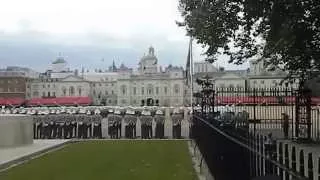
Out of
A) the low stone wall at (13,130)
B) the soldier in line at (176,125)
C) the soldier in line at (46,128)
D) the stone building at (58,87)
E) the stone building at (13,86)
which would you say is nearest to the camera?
the low stone wall at (13,130)

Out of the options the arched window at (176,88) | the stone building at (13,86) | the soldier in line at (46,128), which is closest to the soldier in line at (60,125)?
the soldier in line at (46,128)

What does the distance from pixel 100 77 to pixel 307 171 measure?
139709 mm

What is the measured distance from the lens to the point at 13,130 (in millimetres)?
22875

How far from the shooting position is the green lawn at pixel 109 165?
14188 mm

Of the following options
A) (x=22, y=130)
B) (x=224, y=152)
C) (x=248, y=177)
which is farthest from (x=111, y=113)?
(x=248, y=177)

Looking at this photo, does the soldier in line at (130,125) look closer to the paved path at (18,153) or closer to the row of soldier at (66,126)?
the row of soldier at (66,126)

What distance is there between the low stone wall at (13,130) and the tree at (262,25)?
6.91 meters

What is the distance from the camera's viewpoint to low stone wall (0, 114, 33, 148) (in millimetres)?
22469

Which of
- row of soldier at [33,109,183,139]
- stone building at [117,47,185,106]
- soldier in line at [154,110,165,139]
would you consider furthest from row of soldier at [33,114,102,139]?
stone building at [117,47,185,106]

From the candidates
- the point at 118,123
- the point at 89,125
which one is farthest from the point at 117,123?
the point at 89,125

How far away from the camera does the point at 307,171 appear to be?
Result: 13.9 feet

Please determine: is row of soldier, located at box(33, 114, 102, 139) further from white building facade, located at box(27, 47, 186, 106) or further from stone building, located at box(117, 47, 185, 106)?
stone building, located at box(117, 47, 185, 106)

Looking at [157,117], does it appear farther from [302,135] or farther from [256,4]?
[256,4]

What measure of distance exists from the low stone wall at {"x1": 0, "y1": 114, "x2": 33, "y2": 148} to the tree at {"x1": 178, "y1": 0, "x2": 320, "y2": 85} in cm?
691
